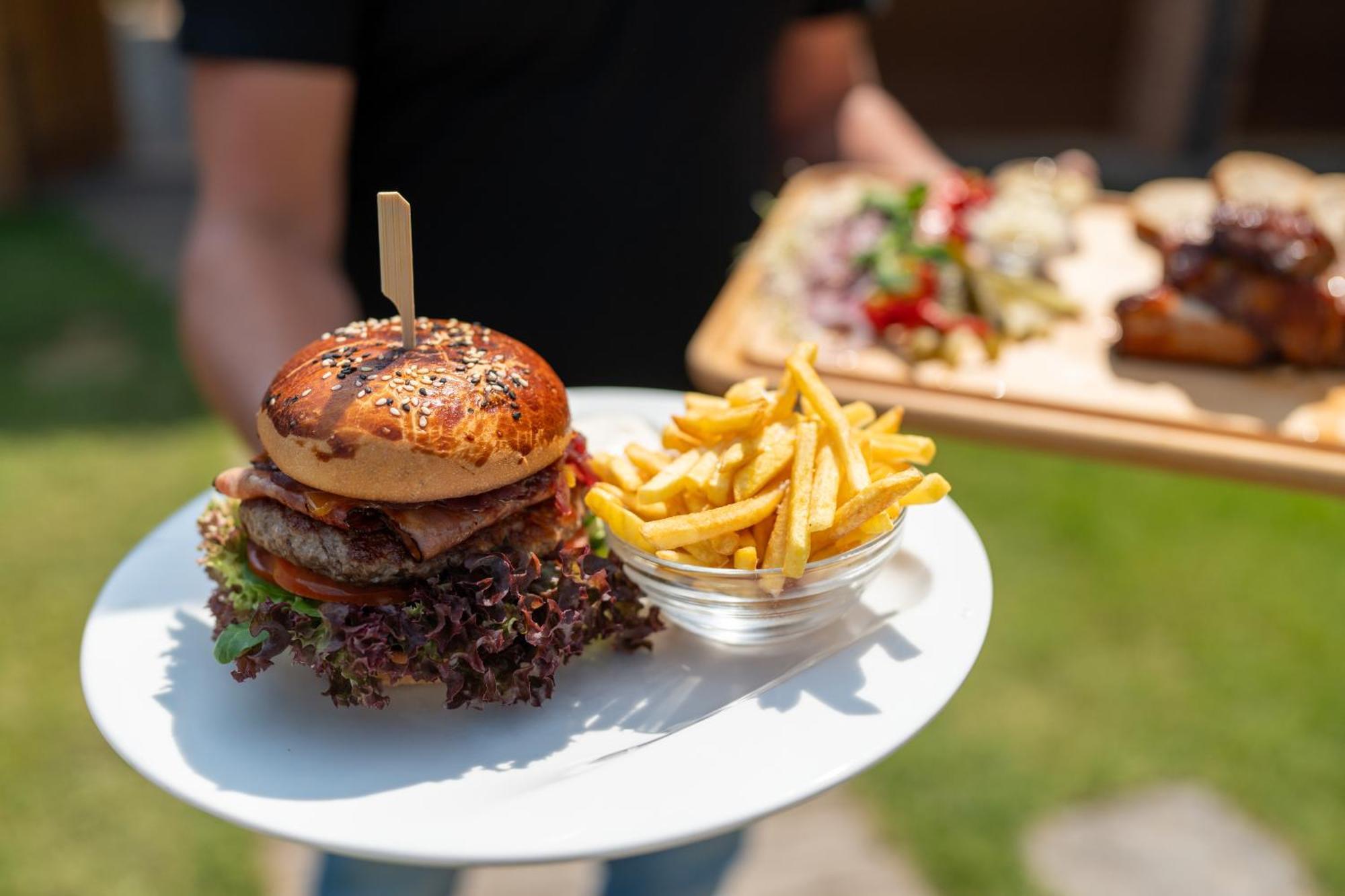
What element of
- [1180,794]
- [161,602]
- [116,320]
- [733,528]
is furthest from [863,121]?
[116,320]

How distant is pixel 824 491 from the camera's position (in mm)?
1955

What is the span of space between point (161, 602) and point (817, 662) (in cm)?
124

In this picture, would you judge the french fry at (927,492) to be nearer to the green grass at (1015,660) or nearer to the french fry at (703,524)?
the french fry at (703,524)

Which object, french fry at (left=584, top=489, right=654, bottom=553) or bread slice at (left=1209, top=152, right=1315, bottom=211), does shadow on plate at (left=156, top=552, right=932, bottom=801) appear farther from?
bread slice at (left=1209, top=152, right=1315, bottom=211)

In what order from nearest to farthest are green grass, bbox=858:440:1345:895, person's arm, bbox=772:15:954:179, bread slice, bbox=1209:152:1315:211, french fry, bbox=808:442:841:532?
french fry, bbox=808:442:841:532, green grass, bbox=858:440:1345:895, bread slice, bbox=1209:152:1315:211, person's arm, bbox=772:15:954:179

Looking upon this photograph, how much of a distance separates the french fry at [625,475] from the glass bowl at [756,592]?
0.31 feet

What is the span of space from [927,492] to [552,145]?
6.47 ft

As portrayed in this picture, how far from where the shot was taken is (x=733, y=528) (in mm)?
1943

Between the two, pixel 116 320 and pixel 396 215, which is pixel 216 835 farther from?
pixel 116 320

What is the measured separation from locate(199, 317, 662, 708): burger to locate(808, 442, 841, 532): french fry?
39 centimetres

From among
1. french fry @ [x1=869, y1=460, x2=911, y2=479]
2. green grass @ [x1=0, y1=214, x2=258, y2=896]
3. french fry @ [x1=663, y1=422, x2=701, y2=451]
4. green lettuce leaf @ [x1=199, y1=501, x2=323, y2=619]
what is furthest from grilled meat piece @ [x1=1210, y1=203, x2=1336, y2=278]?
green grass @ [x1=0, y1=214, x2=258, y2=896]

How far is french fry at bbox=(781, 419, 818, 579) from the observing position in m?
1.88

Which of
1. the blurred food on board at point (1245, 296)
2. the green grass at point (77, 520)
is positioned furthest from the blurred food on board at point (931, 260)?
the green grass at point (77, 520)

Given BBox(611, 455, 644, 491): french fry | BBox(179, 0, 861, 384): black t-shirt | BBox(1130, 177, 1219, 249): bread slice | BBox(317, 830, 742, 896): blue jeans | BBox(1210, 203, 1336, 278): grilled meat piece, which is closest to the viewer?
BBox(611, 455, 644, 491): french fry
